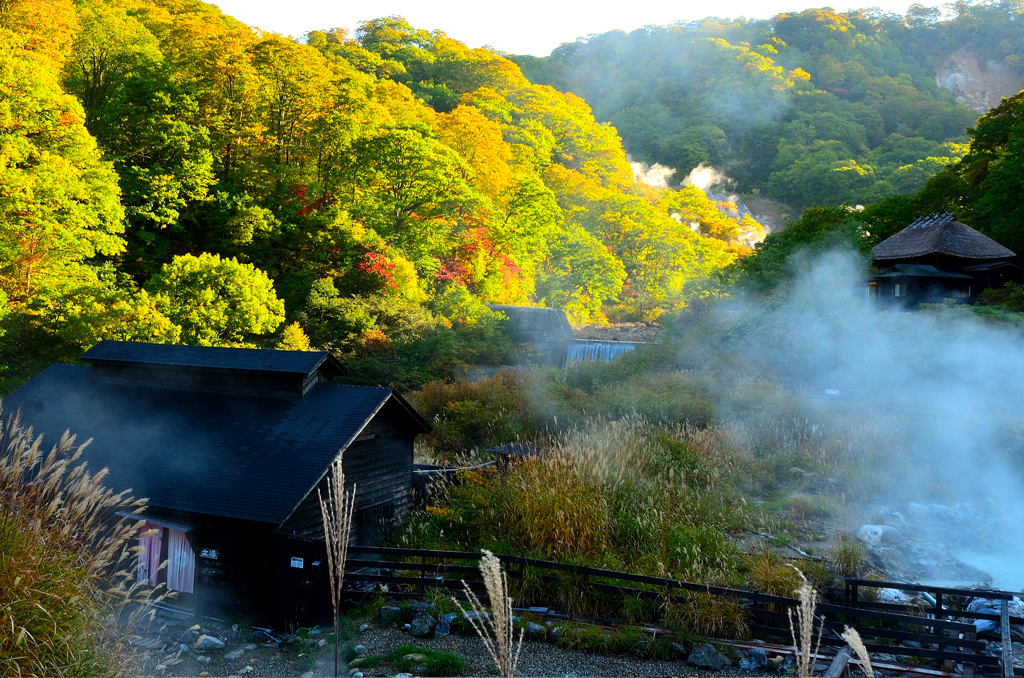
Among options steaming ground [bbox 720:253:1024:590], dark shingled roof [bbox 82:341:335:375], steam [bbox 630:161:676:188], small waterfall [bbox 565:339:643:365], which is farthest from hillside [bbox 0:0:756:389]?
steam [bbox 630:161:676:188]

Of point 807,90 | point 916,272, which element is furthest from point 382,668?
point 807,90

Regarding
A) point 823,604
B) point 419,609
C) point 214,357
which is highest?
point 214,357

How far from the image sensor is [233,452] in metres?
10.7

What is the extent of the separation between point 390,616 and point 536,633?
2024 millimetres

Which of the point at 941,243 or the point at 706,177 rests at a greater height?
the point at 706,177

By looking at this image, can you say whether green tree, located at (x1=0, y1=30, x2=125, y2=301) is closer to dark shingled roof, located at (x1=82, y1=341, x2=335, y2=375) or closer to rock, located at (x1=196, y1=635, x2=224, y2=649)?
dark shingled roof, located at (x1=82, y1=341, x2=335, y2=375)

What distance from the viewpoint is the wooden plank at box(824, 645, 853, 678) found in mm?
6812

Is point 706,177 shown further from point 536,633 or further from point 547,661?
point 547,661

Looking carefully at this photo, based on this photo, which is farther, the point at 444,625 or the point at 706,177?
the point at 706,177

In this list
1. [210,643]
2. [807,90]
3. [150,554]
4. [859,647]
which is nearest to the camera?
[859,647]

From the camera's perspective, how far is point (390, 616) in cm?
883

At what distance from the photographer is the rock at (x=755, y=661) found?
742 cm

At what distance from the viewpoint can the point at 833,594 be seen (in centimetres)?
892

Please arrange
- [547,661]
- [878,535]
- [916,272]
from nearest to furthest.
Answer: [547,661] → [878,535] → [916,272]
